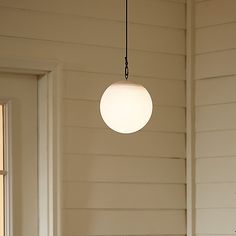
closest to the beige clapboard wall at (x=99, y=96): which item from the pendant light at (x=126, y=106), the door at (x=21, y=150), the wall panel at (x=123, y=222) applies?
the wall panel at (x=123, y=222)

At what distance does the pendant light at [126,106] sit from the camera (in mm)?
2176

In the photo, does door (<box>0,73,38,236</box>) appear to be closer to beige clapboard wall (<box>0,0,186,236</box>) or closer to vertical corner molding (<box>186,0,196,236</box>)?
beige clapboard wall (<box>0,0,186,236</box>)

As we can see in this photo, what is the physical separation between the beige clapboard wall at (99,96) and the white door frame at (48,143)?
0.13ft

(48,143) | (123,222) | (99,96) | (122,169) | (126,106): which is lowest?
(123,222)

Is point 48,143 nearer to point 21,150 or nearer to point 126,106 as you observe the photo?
point 21,150

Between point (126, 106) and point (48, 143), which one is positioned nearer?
point (126, 106)

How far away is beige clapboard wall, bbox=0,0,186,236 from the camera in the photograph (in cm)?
258

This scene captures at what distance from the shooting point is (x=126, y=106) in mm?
2172

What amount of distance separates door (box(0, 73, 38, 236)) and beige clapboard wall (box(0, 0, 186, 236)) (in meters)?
0.14

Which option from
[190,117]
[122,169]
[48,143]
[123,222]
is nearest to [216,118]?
[190,117]

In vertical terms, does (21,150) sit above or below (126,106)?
below

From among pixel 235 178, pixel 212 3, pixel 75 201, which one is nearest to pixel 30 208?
pixel 75 201

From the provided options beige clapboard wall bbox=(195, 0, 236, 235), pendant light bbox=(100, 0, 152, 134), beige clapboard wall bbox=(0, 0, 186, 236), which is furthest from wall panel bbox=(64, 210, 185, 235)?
pendant light bbox=(100, 0, 152, 134)

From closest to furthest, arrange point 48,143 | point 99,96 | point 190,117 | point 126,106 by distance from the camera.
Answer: point 126,106 < point 48,143 < point 99,96 < point 190,117
